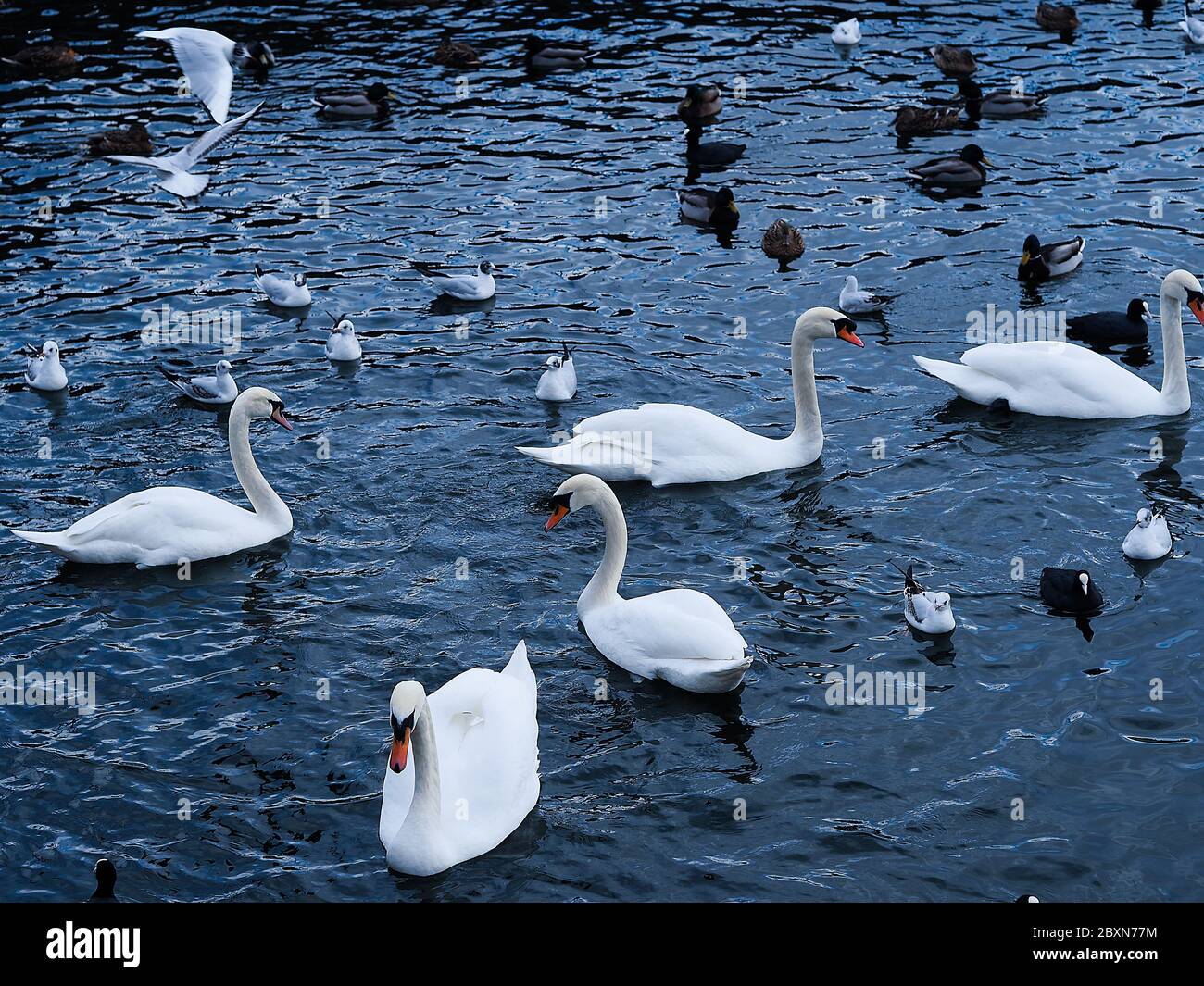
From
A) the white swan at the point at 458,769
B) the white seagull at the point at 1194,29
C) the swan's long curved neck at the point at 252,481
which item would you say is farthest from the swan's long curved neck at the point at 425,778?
the white seagull at the point at 1194,29

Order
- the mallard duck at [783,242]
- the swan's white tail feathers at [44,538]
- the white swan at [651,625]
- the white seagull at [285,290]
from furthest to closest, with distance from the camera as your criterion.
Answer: the mallard duck at [783,242] → the white seagull at [285,290] → the swan's white tail feathers at [44,538] → the white swan at [651,625]

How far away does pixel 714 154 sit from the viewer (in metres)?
23.3

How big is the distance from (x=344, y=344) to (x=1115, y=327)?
358 inches

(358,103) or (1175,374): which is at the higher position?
(358,103)

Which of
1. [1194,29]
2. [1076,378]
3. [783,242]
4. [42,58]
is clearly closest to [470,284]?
[783,242]

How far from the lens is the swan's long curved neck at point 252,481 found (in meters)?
14.3

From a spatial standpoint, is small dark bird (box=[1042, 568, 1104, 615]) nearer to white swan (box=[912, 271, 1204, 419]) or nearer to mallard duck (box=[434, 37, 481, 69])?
white swan (box=[912, 271, 1204, 419])

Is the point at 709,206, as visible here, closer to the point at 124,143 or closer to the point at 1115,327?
the point at 1115,327

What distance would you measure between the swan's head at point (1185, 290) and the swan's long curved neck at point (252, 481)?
9.71m

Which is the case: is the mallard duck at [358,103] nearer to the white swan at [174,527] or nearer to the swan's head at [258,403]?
the swan's head at [258,403]

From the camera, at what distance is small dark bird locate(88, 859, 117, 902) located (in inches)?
364

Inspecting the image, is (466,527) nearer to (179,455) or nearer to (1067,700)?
(179,455)

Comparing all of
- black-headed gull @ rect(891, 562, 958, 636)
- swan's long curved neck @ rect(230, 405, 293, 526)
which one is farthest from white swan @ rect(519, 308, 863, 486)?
black-headed gull @ rect(891, 562, 958, 636)

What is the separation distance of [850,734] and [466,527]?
4.61m
